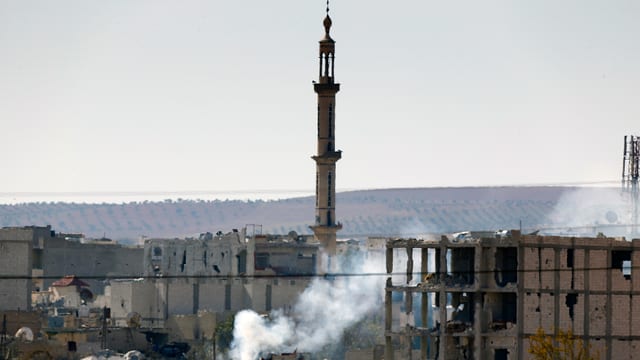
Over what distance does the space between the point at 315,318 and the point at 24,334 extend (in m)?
28.6

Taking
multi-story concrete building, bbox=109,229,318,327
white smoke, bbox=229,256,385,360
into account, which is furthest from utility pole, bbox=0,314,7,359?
multi-story concrete building, bbox=109,229,318,327

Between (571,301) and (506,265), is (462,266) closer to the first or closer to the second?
(506,265)

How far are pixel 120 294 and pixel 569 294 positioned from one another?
215ft

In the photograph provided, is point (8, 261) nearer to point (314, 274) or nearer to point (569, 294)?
point (314, 274)

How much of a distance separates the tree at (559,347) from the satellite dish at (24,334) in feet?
111

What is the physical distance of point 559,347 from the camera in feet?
241

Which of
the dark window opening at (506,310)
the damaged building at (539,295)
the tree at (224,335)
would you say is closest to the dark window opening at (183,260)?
the tree at (224,335)

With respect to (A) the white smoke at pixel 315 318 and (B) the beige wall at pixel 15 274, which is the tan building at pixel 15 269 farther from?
(A) the white smoke at pixel 315 318

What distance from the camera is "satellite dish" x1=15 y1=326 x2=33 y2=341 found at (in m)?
99.9

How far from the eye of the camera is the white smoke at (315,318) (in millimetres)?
117688

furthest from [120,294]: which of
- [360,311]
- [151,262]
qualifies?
[360,311]

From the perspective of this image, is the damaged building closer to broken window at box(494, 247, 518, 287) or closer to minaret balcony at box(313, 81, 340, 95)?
broken window at box(494, 247, 518, 287)

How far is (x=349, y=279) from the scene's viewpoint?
130375 mm

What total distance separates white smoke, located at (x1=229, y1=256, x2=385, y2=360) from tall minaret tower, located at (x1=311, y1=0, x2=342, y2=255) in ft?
9.87
